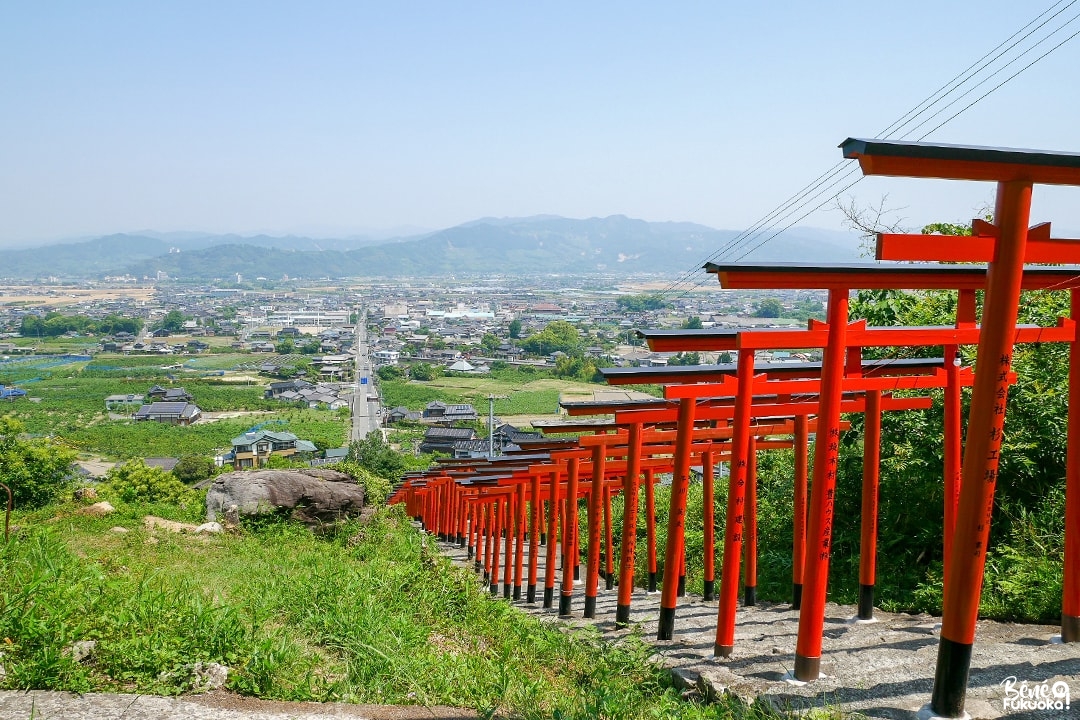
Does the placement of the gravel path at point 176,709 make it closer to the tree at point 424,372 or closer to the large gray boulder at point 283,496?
the large gray boulder at point 283,496

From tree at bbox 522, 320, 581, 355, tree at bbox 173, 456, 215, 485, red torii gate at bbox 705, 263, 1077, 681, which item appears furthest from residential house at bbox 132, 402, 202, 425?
red torii gate at bbox 705, 263, 1077, 681

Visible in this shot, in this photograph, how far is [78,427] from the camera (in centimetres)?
4909

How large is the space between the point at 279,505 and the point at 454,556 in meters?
3.70

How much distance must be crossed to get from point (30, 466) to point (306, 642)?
1284cm

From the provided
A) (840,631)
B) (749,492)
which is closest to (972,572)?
(840,631)

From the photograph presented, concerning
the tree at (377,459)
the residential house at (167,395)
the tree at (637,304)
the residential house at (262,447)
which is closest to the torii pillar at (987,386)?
the tree at (377,459)

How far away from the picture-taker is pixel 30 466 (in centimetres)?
1541

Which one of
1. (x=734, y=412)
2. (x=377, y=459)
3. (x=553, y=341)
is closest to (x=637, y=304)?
(x=553, y=341)

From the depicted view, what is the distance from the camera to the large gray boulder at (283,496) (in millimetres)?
13414

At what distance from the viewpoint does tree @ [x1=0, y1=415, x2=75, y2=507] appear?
14898mm

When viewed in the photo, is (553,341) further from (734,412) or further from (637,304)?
(734,412)

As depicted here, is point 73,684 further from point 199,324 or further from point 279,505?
point 199,324

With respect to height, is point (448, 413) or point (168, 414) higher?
point (448, 413)

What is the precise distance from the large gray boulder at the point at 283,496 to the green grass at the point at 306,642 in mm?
5444
